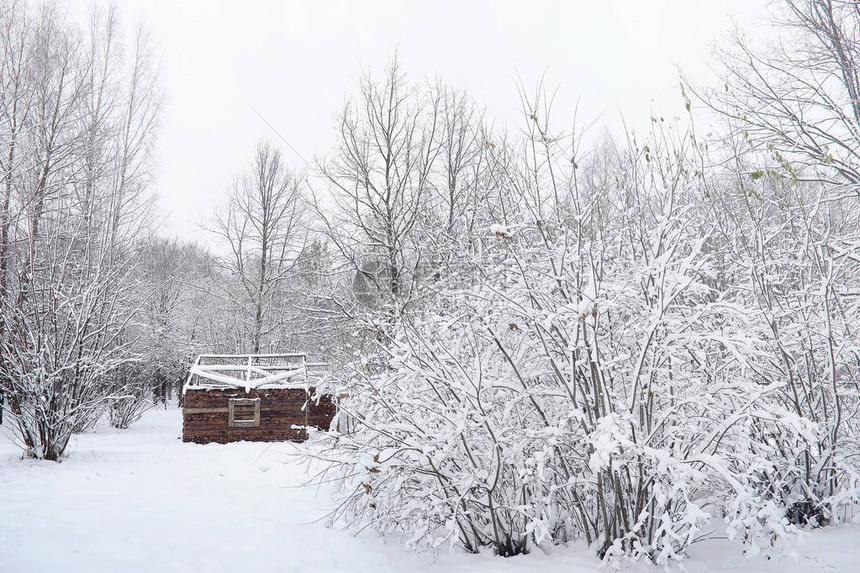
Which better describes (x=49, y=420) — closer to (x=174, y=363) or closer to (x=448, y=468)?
(x=448, y=468)

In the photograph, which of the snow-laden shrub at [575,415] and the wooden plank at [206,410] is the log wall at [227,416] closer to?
the wooden plank at [206,410]

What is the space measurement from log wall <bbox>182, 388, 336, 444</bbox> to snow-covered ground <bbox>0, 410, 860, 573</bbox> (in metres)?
4.20

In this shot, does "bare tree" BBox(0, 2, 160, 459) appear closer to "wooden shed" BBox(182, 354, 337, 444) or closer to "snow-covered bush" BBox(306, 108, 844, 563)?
"wooden shed" BBox(182, 354, 337, 444)

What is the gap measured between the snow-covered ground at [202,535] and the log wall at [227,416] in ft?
13.8

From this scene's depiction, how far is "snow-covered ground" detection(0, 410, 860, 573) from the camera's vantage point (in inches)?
151

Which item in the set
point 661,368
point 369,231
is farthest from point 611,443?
point 369,231

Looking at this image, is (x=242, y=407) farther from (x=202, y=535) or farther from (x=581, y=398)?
(x=581, y=398)

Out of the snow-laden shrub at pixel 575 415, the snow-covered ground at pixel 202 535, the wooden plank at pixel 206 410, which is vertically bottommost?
the snow-covered ground at pixel 202 535

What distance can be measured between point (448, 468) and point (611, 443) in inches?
70.4

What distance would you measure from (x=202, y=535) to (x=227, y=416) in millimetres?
8059

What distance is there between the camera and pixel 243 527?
514cm

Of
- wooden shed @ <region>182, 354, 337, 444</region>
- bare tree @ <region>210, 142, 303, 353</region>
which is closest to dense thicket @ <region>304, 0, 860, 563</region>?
wooden shed @ <region>182, 354, 337, 444</region>

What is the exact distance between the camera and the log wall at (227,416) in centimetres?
1220

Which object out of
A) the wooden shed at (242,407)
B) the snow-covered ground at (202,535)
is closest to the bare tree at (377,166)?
the wooden shed at (242,407)
